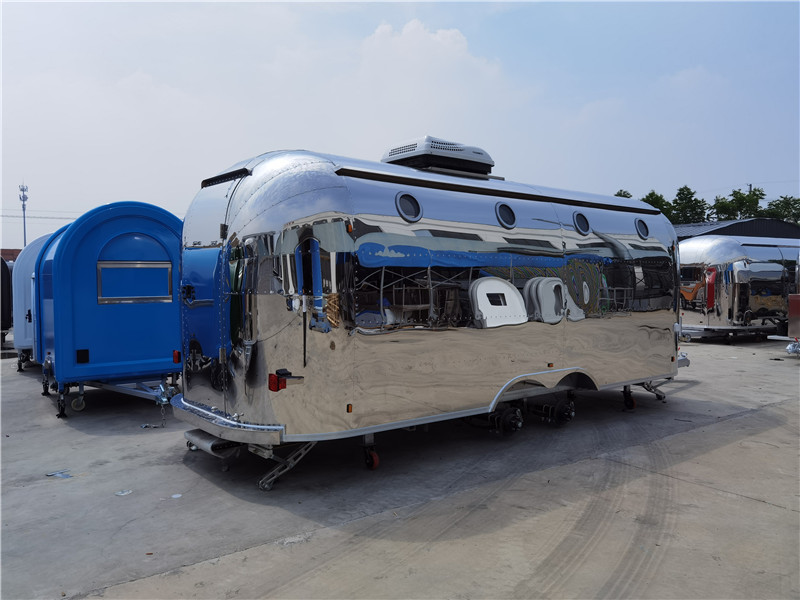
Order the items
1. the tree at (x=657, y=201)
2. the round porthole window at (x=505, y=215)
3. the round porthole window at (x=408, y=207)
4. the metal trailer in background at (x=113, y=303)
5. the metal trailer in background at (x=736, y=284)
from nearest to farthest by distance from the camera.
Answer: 1. the round porthole window at (x=408, y=207)
2. the round porthole window at (x=505, y=215)
3. the metal trailer in background at (x=113, y=303)
4. the metal trailer in background at (x=736, y=284)
5. the tree at (x=657, y=201)

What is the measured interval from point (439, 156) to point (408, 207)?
1.44m

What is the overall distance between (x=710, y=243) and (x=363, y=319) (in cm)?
1655

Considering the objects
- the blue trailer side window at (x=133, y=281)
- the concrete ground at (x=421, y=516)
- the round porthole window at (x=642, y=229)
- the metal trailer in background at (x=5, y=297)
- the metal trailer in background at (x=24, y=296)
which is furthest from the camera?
the metal trailer in background at (x=5, y=297)

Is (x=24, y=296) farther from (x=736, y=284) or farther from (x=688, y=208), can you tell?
(x=688, y=208)

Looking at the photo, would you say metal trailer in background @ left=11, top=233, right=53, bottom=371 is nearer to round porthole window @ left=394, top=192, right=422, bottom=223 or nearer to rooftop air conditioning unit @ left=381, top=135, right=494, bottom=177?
rooftop air conditioning unit @ left=381, top=135, right=494, bottom=177

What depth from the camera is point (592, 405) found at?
9742 mm

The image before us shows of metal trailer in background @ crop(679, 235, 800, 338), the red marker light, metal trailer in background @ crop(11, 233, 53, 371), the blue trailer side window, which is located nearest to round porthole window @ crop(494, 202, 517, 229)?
the red marker light

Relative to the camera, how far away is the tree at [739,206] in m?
44.7

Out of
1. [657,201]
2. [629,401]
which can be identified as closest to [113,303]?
[629,401]

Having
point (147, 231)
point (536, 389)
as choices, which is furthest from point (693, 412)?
point (147, 231)

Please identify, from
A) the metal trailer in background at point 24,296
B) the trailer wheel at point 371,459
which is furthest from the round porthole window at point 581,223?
the metal trailer in background at point 24,296

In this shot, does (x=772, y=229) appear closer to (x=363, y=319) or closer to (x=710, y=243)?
(x=710, y=243)

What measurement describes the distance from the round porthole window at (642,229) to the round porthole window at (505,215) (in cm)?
269

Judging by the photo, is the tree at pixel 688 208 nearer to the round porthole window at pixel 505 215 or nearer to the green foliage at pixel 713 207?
the green foliage at pixel 713 207
